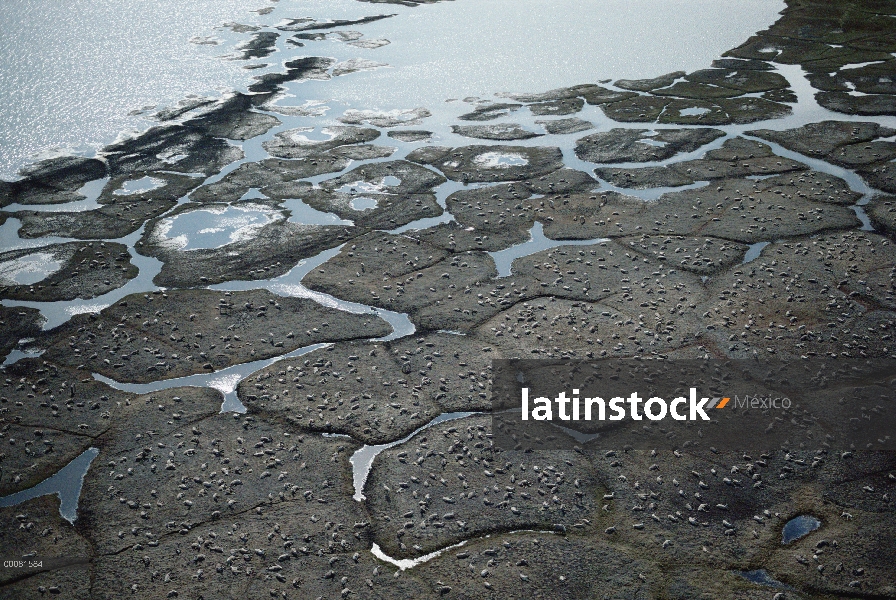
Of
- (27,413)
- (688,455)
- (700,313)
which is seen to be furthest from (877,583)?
(27,413)

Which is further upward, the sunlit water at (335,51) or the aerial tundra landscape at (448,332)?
the sunlit water at (335,51)

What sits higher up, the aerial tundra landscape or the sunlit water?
the sunlit water

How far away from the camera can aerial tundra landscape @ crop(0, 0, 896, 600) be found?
3.09 m

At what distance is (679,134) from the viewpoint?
694cm

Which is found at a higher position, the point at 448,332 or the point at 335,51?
the point at 335,51

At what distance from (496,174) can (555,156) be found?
0.60 meters

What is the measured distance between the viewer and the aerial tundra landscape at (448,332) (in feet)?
10.1

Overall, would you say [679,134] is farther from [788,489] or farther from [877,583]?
[877,583]

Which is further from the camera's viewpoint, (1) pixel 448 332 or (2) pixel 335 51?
(2) pixel 335 51

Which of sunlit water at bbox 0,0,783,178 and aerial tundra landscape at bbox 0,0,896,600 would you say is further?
sunlit water at bbox 0,0,783,178

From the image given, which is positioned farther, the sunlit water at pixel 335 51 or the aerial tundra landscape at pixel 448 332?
the sunlit water at pixel 335 51

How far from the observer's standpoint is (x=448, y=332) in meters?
4.43

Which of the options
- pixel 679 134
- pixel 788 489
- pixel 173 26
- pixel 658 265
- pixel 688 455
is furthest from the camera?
pixel 173 26

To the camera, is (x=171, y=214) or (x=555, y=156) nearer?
(x=171, y=214)
